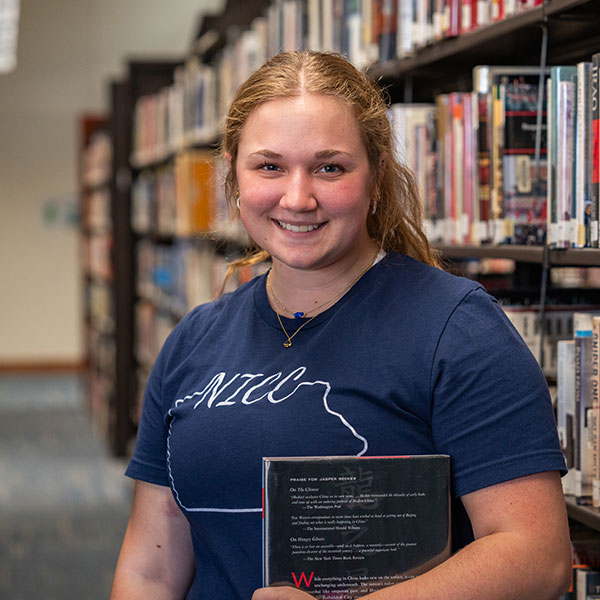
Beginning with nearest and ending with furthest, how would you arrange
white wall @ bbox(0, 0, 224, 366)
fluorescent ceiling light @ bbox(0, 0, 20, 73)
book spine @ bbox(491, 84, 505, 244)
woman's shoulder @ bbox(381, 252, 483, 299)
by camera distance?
woman's shoulder @ bbox(381, 252, 483, 299) → book spine @ bbox(491, 84, 505, 244) → fluorescent ceiling light @ bbox(0, 0, 20, 73) → white wall @ bbox(0, 0, 224, 366)

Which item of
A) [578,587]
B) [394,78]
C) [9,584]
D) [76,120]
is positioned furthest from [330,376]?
[76,120]

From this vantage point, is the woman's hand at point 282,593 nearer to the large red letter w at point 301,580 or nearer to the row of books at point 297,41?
the large red letter w at point 301,580

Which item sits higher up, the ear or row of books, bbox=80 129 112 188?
row of books, bbox=80 129 112 188

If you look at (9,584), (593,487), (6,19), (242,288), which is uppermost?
(6,19)

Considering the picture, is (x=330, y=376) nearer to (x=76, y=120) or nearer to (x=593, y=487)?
(x=593, y=487)

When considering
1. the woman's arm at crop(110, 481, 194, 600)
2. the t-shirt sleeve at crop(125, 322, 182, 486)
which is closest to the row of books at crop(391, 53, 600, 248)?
the t-shirt sleeve at crop(125, 322, 182, 486)

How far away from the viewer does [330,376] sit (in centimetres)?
133

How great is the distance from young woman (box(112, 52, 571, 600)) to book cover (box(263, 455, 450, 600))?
3 centimetres

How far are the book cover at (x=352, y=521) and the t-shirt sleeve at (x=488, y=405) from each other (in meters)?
0.04

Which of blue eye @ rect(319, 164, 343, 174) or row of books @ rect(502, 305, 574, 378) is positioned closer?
blue eye @ rect(319, 164, 343, 174)

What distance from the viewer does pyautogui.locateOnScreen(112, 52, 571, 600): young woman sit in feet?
3.92

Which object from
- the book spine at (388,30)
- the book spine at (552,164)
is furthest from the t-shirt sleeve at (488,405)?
the book spine at (388,30)

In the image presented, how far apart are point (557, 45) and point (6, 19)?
739cm

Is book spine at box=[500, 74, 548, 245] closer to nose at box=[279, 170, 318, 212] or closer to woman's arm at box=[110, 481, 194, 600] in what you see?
nose at box=[279, 170, 318, 212]
